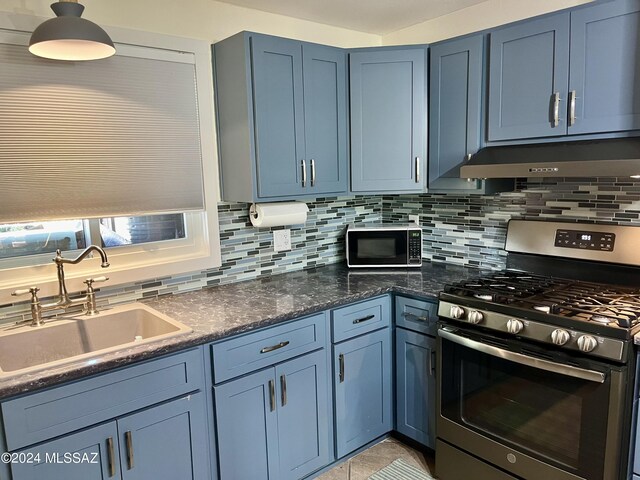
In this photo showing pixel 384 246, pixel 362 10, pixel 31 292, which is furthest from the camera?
pixel 384 246

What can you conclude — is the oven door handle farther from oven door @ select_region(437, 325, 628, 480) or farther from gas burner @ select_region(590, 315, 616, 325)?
gas burner @ select_region(590, 315, 616, 325)

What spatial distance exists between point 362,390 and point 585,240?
4.31 feet

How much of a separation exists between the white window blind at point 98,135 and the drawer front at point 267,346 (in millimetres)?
782

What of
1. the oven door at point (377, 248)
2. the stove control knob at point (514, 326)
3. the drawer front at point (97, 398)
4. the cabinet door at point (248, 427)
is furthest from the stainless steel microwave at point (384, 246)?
the drawer front at point (97, 398)

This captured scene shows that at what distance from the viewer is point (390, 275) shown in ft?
8.76

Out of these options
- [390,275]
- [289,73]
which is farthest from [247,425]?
[289,73]

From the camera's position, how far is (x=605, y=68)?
196 centimetres

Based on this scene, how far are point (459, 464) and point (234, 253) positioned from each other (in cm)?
151

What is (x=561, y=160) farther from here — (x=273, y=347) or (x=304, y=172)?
(x=273, y=347)

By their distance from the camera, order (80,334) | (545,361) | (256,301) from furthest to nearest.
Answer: (256,301), (80,334), (545,361)

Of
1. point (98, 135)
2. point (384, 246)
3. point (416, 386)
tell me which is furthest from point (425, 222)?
point (98, 135)

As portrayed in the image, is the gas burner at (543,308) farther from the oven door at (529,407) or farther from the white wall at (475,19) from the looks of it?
the white wall at (475,19)

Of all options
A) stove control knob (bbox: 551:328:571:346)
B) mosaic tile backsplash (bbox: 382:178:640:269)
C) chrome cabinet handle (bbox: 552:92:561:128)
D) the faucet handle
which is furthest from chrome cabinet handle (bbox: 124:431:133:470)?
chrome cabinet handle (bbox: 552:92:561:128)

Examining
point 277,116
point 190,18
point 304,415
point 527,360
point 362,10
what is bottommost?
point 304,415
